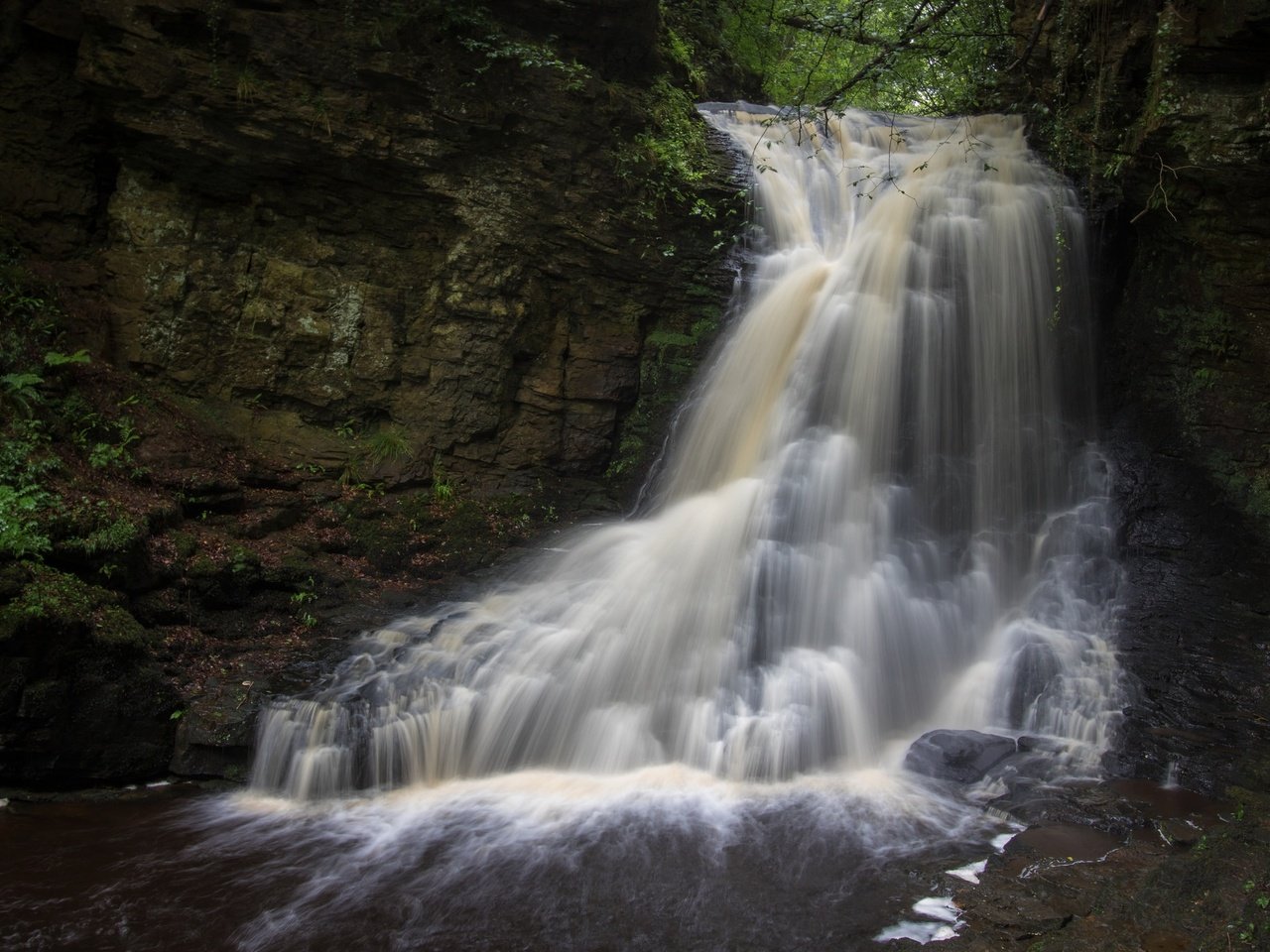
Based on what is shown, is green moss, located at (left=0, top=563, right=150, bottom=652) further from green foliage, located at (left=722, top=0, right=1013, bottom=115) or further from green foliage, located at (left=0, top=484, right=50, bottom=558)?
green foliage, located at (left=722, top=0, right=1013, bottom=115)

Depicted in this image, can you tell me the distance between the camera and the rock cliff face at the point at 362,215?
9.07m

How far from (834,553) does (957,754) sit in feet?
8.35

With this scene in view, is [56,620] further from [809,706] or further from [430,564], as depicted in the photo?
[809,706]

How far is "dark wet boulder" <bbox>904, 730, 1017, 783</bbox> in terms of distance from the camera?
6398 millimetres

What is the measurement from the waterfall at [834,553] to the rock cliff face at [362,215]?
1.78 m

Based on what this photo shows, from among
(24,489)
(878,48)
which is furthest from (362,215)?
(878,48)

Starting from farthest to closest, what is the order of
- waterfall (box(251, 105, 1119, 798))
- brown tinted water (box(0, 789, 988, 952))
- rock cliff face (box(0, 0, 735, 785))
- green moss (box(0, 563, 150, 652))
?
rock cliff face (box(0, 0, 735, 785)) → waterfall (box(251, 105, 1119, 798)) → green moss (box(0, 563, 150, 652)) → brown tinted water (box(0, 789, 988, 952))

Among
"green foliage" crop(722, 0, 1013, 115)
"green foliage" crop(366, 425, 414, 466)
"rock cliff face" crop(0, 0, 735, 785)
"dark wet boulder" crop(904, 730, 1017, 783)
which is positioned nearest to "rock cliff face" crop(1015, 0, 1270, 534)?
"green foliage" crop(722, 0, 1013, 115)

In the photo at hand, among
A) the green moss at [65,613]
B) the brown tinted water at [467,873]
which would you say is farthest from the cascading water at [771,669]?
the green moss at [65,613]

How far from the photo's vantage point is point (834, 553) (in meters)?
8.60

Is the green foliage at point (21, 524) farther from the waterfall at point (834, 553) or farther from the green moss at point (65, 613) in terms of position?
the waterfall at point (834, 553)

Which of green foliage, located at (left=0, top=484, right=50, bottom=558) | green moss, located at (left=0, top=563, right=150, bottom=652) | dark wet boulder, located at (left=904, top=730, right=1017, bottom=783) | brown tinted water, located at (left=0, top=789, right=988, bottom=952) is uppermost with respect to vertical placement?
green foliage, located at (left=0, top=484, right=50, bottom=558)

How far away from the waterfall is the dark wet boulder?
240 mm

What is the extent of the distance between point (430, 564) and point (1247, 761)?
300 inches
